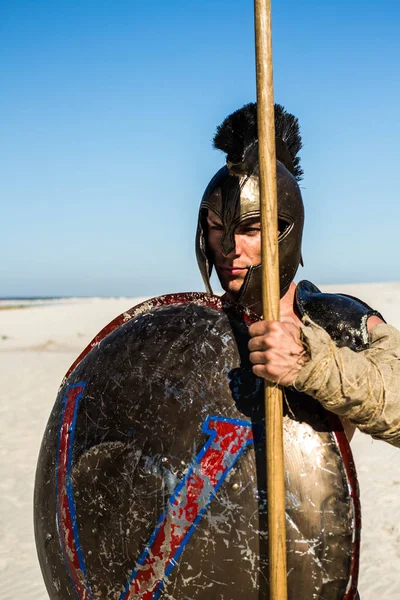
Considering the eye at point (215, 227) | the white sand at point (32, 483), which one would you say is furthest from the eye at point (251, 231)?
the white sand at point (32, 483)

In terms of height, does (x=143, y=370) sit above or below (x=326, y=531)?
above

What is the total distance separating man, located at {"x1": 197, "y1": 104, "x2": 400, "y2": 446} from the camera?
198cm

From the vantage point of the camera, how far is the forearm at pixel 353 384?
1979 mm

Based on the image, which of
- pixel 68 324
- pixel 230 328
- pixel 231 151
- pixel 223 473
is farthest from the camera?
pixel 68 324

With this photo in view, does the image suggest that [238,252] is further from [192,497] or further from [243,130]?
[192,497]

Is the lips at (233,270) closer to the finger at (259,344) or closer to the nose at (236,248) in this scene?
the nose at (236,248)

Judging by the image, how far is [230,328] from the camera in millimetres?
2293

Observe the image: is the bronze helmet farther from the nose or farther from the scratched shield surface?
the scratched shield surface

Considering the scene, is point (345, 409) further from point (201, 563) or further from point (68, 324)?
point (68, 324)

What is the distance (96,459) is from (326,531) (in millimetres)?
776

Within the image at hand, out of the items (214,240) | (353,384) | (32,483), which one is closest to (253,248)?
(214,240)

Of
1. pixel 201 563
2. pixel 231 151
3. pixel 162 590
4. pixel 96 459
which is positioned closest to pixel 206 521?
pixel 201 563

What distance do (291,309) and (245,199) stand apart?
1.76 feet

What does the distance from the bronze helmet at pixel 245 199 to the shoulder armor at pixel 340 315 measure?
0.16 metres
